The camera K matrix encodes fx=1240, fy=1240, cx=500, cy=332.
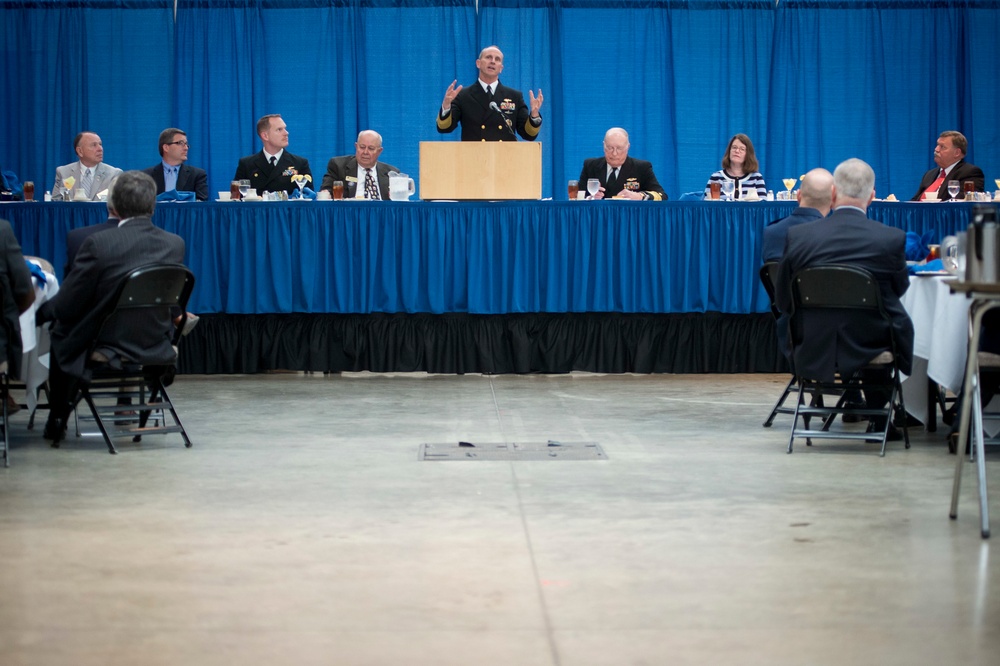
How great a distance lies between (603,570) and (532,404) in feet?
11.2

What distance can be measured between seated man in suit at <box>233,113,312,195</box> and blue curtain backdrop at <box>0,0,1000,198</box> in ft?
5.96

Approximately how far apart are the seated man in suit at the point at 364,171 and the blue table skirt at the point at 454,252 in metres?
0.58

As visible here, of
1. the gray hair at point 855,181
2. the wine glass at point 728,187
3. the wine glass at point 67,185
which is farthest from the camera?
the wine glass at point 728,187

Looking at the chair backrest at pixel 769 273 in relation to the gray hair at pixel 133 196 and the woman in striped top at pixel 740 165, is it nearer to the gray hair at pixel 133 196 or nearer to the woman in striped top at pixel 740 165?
the gray hair at pixel 133 196

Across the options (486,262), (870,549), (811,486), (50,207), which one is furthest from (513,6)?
(870,549)

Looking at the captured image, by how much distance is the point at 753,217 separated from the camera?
7848 millimetres

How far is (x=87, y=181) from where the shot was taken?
9.07 metres

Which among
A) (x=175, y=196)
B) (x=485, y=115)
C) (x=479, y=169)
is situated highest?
(x=485, y=115)

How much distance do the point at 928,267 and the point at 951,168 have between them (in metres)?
3.73

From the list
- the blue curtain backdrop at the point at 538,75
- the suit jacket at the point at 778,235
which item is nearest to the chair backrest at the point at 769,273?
the suit jacket at the point at 778,235

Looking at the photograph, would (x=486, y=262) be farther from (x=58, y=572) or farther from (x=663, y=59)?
(x=58, y=572)

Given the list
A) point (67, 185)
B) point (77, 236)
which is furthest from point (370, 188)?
point (77, 236)

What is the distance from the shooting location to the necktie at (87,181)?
9055 mm

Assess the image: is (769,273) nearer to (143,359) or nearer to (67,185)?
(143,359)
